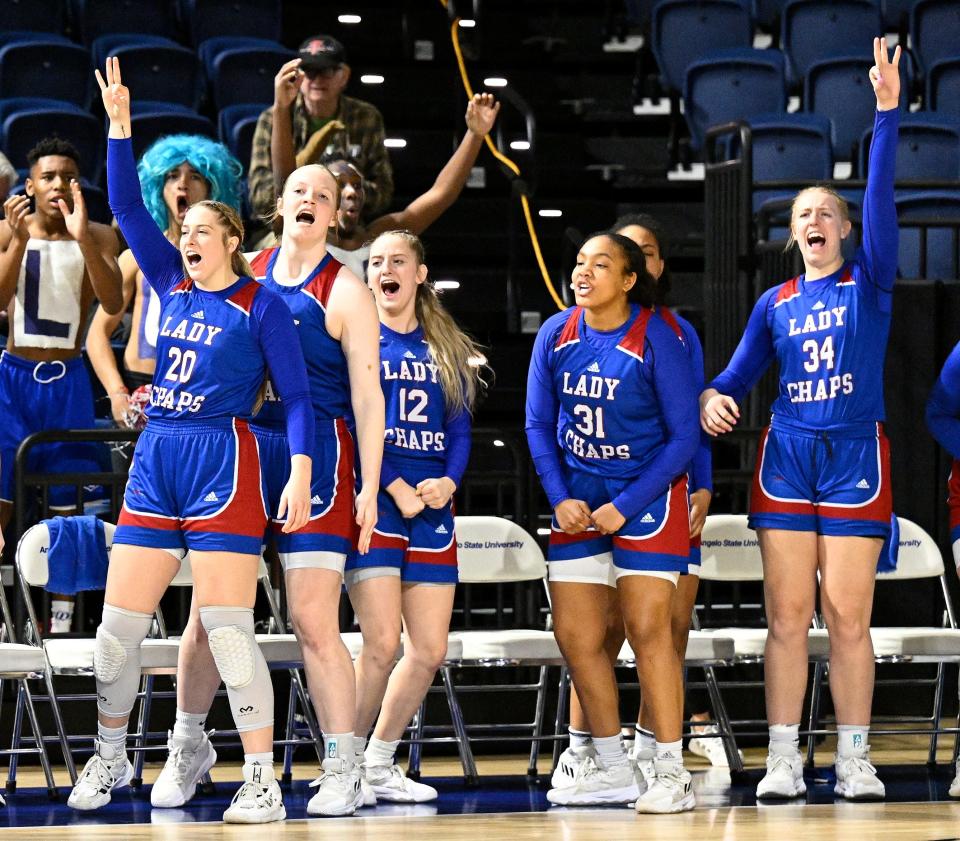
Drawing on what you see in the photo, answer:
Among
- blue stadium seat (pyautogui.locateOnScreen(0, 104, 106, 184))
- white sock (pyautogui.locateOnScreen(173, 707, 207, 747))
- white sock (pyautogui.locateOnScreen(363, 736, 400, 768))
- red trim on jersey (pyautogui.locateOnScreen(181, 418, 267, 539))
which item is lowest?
white sock (pyautogui.locateOnScreen(363, 736, 400, 768))

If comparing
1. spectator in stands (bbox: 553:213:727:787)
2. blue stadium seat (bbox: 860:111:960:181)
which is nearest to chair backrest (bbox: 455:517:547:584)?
spectator in stands (bbox: 553:213:727:787)

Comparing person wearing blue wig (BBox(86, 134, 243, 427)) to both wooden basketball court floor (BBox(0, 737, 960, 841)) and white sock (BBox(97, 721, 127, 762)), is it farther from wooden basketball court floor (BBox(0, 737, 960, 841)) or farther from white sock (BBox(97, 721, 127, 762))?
white sock (BBox(97, 721, 127, 762))

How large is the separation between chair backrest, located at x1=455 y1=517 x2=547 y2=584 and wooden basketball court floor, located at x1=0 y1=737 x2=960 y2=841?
677 millimetres

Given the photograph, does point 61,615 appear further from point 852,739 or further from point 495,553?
point 852,739

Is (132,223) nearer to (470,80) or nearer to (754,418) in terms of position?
(754,418)

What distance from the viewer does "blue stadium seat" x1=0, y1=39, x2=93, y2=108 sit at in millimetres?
9094

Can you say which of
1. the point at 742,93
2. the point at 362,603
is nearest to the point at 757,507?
the point at 362,603

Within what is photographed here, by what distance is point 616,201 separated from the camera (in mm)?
9289

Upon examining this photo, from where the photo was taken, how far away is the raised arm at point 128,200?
16.0 ft

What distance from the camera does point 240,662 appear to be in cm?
468

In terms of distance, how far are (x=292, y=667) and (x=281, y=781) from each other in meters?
0.47

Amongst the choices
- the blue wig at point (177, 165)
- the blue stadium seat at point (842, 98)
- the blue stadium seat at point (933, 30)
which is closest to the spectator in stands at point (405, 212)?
the blue wig at point (177, 165)

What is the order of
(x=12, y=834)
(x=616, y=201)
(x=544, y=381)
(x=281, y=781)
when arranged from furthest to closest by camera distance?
(x=616, y=201), (x=281, y=781), (x=544, y=381), (x=12, y=834)

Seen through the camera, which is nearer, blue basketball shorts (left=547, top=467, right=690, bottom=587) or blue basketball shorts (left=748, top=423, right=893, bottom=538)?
blue basketball shorts (left=547, top=467, right=690, bottom=587)
